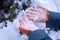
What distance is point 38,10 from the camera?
86 centimetres

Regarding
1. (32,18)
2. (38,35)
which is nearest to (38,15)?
(32,18)

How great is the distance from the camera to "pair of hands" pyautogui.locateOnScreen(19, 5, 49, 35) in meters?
0.78

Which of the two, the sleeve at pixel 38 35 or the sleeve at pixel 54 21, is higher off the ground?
the sleeve at pixel 54 21

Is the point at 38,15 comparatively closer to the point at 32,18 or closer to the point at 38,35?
the point at 32,18

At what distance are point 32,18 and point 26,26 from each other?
65 millimetres

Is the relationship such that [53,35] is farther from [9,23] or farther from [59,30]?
Result: [9,23]

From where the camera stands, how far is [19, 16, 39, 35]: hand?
773 millimetres

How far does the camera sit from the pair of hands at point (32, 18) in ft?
2.57

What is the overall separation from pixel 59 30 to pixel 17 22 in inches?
8.1

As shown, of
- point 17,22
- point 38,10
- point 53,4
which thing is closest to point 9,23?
point 17,22

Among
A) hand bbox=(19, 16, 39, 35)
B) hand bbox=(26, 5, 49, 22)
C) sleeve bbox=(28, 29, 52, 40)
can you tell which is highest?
hand bbox=(26, 5, 49, 22)

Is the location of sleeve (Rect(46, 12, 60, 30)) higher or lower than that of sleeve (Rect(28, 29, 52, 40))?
higher

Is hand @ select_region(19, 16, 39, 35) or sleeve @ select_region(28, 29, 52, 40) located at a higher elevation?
hand @ select_region(19, 16, 39, 35)

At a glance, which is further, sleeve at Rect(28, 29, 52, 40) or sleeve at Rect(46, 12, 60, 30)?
sleeve at Rect(46, 12, 60, 30)
